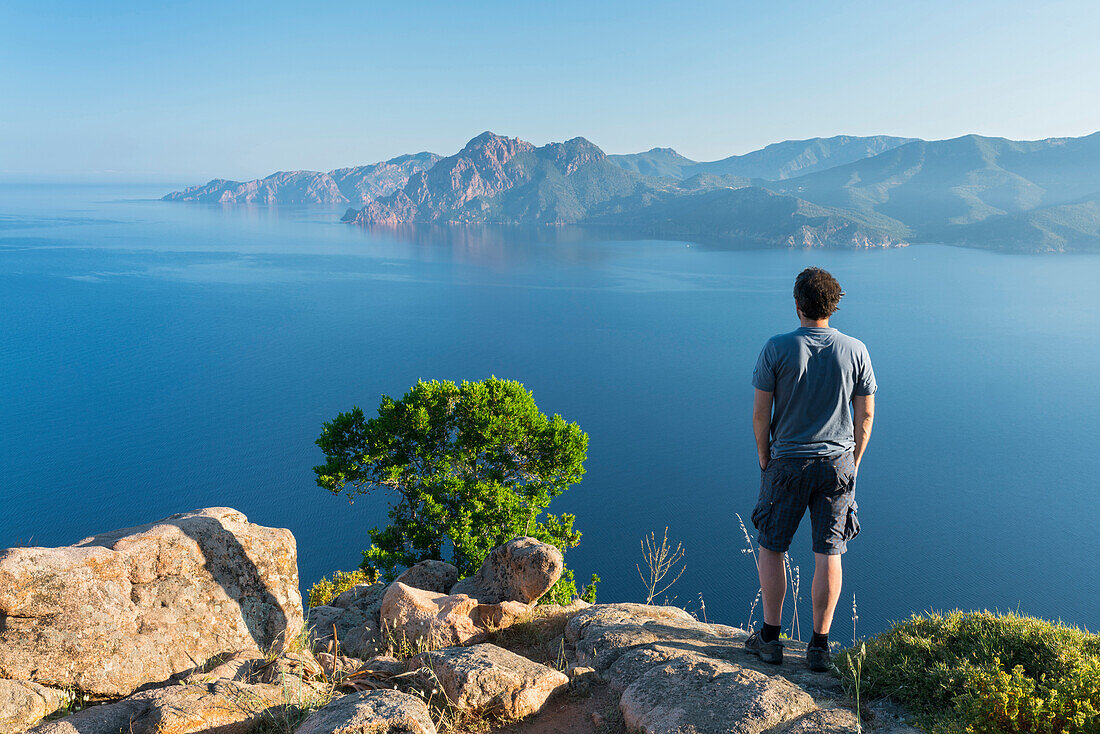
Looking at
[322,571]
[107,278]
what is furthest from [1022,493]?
[107,278]

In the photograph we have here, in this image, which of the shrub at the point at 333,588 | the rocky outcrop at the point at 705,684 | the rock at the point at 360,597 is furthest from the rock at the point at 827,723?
the shrub at the point at 333,588

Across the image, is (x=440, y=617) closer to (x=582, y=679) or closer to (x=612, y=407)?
(x=582, y=679)

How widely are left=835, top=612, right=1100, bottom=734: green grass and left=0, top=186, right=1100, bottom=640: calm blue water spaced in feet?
52.2

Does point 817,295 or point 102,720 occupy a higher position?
point 817,295

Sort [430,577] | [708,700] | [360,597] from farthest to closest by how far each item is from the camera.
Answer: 1. [360,597]
2. [430,577]
3. [708,700]

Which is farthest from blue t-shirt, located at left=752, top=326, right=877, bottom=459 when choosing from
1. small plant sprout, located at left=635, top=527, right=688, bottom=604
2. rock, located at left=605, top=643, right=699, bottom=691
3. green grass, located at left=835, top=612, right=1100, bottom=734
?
rock, located at left=605, top=643, right=699, bottom=691

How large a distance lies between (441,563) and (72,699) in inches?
269

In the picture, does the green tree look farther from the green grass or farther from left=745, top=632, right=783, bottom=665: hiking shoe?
the green grass

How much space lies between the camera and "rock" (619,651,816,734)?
4266mm

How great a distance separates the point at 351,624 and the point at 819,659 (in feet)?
23.8

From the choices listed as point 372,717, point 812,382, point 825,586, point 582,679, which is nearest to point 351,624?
point 582,679

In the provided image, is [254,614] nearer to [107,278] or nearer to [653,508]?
[653,508]

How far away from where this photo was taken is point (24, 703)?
479cm

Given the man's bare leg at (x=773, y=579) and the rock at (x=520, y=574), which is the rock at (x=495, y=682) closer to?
the man's bare leg at (x=773, y=579)
